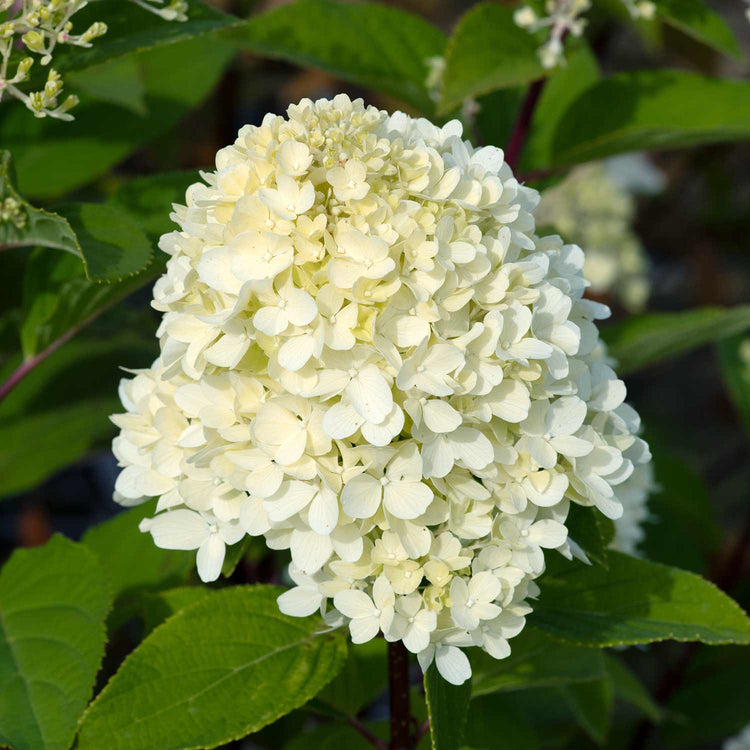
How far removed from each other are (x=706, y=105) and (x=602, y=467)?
877 mm

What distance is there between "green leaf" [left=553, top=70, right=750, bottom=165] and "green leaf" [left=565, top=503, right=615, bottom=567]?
0.74 m

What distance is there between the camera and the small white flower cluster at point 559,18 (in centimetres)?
140

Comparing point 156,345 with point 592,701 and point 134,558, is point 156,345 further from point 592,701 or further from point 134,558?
point 592,701

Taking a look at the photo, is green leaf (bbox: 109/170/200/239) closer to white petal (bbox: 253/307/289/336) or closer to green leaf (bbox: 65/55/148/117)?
green leaf (bbox: 65/55/148/117)

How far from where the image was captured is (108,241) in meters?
1.09

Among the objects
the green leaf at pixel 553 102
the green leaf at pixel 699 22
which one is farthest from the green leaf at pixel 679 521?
the green leaf at pixel 699 22

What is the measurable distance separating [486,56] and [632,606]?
81 cm

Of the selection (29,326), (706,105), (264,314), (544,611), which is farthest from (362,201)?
(706,105)

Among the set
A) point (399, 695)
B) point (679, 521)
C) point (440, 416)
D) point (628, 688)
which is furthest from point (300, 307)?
point (679, 521)

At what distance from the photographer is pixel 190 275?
2.90ft

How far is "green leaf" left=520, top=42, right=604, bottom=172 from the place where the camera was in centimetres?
175

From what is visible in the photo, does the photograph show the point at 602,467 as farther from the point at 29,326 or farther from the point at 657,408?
the point at 657,408

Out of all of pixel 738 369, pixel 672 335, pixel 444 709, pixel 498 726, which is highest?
pixel 444 709

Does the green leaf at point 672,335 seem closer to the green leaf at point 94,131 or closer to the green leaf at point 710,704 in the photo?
the green leaf at point 710,704
